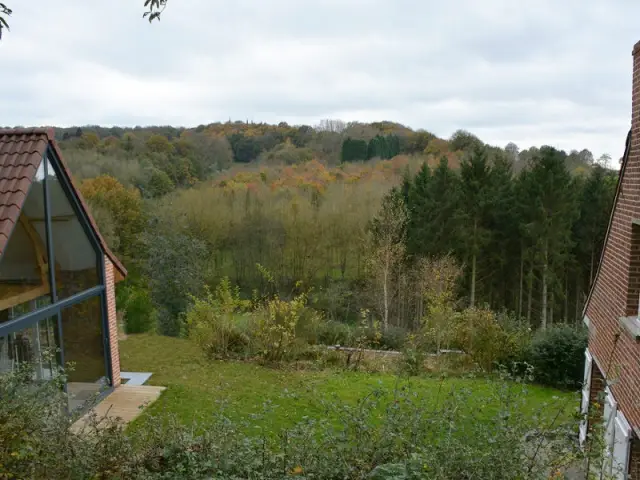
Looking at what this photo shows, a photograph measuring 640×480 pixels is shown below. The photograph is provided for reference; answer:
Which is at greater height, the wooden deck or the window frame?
the window frame

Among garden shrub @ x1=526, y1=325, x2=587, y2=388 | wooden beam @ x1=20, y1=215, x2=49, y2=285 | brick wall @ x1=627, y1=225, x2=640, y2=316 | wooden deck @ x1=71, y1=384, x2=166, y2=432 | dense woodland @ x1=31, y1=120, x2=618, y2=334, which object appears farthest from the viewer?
dense woodland @ x1=31, y1=120, x2=618, y2=334

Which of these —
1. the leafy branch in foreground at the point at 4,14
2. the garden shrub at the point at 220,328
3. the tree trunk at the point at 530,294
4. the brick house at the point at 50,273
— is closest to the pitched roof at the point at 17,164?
the brick house at the point at 50,273

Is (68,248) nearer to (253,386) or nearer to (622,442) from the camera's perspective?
(253,386)

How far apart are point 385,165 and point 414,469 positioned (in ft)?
103

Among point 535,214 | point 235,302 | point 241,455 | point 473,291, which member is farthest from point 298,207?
point 241,455

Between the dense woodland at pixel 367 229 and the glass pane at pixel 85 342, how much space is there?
8.37 meters

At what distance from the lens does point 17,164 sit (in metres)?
6.20

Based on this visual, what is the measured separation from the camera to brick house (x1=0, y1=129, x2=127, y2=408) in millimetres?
6023

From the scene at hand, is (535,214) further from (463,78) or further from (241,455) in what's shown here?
(241,455)

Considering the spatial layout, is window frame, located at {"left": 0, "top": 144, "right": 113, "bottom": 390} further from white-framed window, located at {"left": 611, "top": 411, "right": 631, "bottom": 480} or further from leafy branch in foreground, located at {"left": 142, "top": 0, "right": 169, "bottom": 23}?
white-framed window, located at {"left": 611, "top": 411, "right": 631, "bottom": 480}

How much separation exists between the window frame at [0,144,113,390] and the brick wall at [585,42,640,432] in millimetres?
6871

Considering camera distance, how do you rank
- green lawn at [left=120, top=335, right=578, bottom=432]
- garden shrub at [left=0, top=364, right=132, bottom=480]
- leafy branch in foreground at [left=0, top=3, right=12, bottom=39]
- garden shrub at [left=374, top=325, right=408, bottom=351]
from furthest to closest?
garden shrub at [left=374, top=325, right=408, bottom=351], green lawn at [left=120, top=335, right=578, bottom=432], garden shrub at [left=0, top=364, right=132, bottom=480], leafy branch in foreground at [left=0, top=3, right=12, bottom=39]

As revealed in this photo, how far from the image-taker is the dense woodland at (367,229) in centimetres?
1916

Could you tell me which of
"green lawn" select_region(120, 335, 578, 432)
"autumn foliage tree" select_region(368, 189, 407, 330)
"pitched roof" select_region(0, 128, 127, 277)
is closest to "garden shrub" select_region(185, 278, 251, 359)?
"green lawn" select_region(120, 335, 578, 432)
